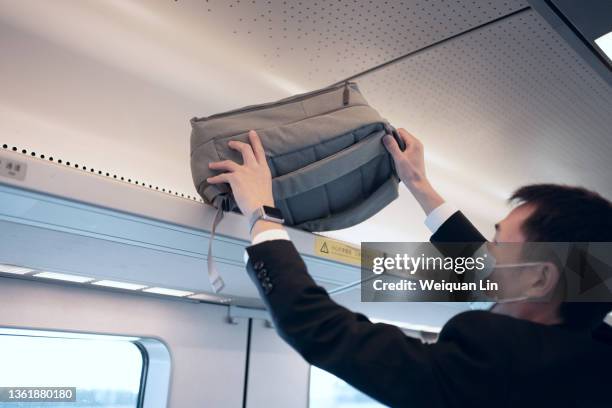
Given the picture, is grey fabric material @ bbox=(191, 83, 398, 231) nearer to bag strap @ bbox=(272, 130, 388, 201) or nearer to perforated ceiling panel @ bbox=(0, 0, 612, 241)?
bag strap @ bbox=(272, 130, 388, 201)

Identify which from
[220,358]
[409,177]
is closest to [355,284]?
[409,177]

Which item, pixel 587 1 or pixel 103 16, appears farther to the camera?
pixel 103 16

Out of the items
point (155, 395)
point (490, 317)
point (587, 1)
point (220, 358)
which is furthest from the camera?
point (220, 358)

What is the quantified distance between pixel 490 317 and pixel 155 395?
1.36 metres

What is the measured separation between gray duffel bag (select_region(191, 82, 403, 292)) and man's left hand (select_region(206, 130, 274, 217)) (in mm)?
24

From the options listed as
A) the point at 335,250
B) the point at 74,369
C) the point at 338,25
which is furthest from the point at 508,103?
the point at 74,369

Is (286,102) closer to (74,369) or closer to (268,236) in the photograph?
(268,236)

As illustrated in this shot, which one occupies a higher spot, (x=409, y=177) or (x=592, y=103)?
(x=592, y=103)

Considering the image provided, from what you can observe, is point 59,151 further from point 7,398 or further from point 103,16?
→ point 7,398

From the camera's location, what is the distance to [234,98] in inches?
71.2

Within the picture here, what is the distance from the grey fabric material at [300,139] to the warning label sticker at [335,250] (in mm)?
136

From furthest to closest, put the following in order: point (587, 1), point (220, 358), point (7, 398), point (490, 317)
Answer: point (220, 358) → point (7, 398) → point (587, 1) → point (490, 317)

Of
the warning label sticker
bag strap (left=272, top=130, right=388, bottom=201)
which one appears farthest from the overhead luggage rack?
bag strap (left=272, top=130, right=388, bottom=201)

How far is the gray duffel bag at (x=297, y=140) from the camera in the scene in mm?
1226
